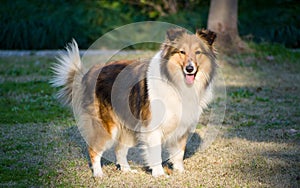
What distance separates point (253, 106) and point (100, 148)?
386 centimetres

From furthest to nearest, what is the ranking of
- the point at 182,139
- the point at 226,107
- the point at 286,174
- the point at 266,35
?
the point at 266,35
the point at 226,107
the point at 182,139
the point at 286,174

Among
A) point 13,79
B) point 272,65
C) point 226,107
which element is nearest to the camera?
point 226,107

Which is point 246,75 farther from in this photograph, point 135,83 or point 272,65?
point 135,83

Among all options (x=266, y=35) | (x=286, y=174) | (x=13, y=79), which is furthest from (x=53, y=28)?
(x=286, y=174)

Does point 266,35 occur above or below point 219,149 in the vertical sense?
below

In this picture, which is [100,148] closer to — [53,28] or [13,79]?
[13,79]

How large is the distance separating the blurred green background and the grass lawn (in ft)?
Answer: 13.7

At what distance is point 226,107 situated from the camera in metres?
8.34

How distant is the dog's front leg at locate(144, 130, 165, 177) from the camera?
5108mm

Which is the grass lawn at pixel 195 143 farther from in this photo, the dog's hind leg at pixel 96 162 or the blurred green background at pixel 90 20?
the blurred green background at pixel 90 20

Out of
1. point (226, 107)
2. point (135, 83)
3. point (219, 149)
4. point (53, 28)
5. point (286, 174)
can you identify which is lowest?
point (53, 28)

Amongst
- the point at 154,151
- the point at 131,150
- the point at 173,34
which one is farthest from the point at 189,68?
the point at 131,150

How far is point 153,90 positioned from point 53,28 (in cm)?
1037

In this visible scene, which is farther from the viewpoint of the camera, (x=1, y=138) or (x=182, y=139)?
(x=1, y=138)
